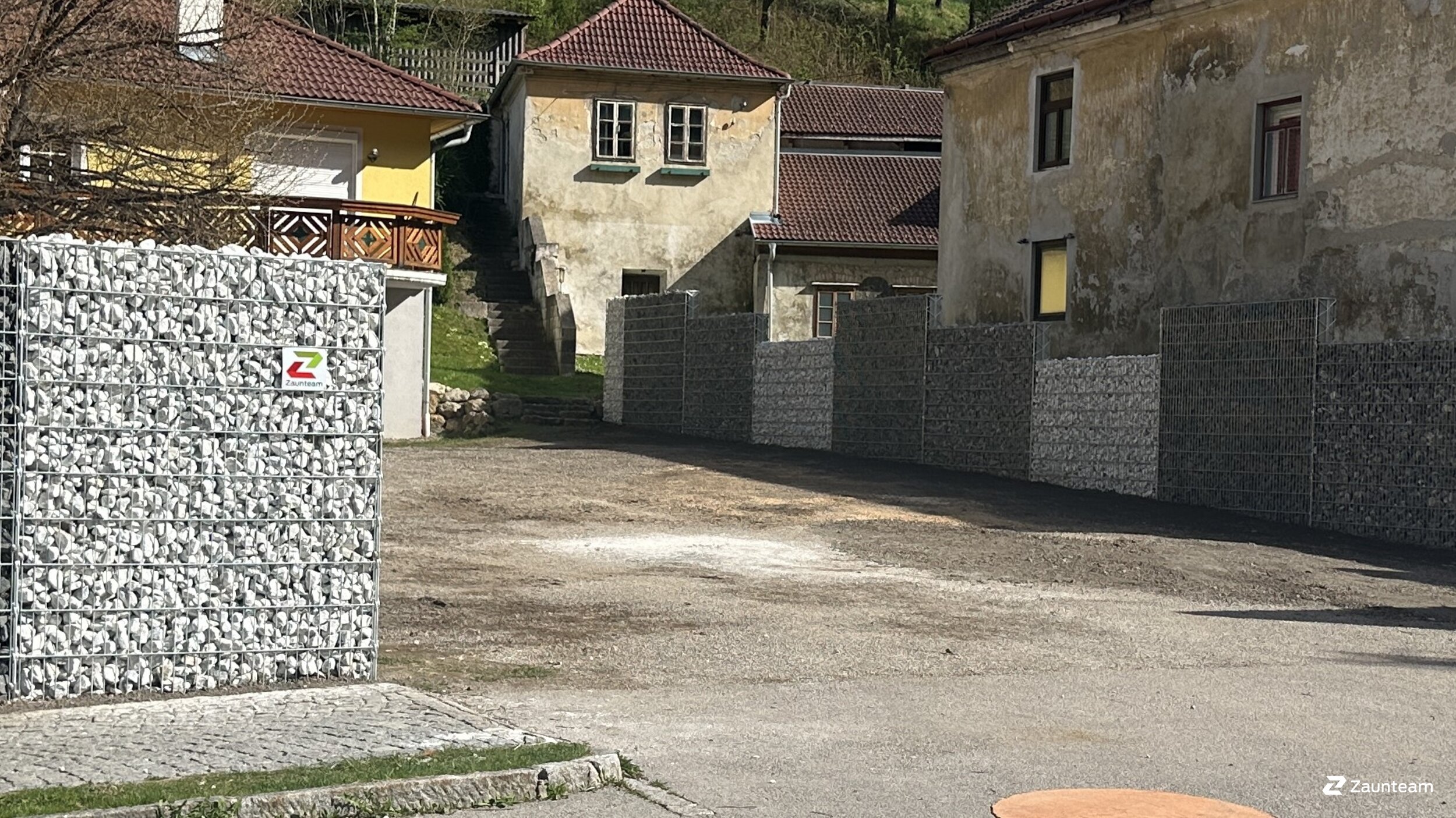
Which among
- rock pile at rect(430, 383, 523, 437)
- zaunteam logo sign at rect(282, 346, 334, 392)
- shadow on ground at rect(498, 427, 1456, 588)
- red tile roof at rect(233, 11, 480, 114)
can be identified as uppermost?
red tile roof at rect(233, 11, 480, 114)

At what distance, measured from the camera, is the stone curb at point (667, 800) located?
23.2 ft

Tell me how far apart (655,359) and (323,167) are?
663 centimetres

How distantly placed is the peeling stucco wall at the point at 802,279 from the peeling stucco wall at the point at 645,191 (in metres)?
0.95

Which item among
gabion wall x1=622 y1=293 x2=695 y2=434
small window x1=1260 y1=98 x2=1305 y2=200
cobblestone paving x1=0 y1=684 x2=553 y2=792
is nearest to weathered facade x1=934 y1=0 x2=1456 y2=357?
small window x1=1260 y1=98 x2=1305 y2=200

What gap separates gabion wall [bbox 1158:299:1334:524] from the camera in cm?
2016

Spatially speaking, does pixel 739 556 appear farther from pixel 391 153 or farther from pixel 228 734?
pixel 391 153

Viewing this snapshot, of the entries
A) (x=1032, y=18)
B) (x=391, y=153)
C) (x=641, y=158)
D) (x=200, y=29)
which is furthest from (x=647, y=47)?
(x=200, y=29)

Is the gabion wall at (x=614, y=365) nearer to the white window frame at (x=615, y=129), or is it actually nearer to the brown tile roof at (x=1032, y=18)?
the brown tile roof at (x=1032, y=18)

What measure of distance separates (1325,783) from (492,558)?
9.18 m

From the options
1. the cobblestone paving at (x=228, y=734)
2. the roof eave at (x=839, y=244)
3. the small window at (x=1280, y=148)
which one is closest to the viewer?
the cobblestone paving at (x=228, y=734)

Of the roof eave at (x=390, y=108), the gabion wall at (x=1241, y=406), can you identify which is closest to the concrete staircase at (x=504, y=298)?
the roof eave at (x=390, y=108)

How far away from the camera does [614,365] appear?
33562mm

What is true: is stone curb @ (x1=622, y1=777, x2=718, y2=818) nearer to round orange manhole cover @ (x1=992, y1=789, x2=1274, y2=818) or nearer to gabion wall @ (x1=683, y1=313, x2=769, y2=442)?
round orange manhole cover @ (x1=992, y1=789, x2=1274, y2=818)

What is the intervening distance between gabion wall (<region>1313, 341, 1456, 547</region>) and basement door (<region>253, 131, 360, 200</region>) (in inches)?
687
